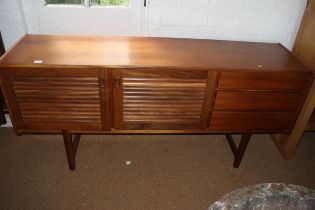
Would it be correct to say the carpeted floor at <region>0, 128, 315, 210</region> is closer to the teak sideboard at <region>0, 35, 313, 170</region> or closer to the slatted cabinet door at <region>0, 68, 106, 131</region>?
the teak sideboard at <region>0, 35, 313, 170</region>

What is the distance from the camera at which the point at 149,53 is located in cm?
154

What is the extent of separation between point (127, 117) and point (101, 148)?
536 millimetres

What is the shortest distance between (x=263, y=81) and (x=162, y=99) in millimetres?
546

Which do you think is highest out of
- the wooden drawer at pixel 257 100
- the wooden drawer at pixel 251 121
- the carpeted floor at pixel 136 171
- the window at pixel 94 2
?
the window at pixel 94 2

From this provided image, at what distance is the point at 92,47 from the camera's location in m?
1.57

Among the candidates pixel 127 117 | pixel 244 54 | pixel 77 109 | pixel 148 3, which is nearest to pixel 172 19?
pixel 148 3

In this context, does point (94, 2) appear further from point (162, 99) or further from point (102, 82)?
point (162, 99)

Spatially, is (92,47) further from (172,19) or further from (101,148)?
(101,148)

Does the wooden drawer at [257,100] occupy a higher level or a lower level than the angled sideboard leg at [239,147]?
higher

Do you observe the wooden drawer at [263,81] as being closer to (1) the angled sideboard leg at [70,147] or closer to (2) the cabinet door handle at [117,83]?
(2) the cabinet door handle at [117,83]

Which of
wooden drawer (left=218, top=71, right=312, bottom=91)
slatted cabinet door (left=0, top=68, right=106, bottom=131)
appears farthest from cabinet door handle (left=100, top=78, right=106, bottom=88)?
wooden drawer (left=218, top=71, right=312, bottom=91)

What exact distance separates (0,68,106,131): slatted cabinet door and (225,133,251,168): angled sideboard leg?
2.87ft

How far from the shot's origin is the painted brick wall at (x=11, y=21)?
1751 mm

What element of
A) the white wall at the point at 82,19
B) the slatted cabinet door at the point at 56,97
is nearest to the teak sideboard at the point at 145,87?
the slatted cabinet door at the point at 56,97
